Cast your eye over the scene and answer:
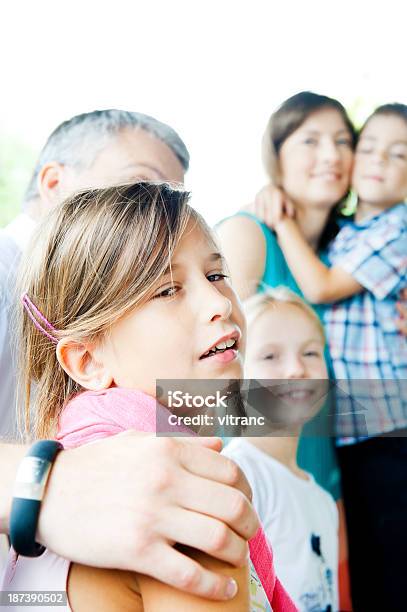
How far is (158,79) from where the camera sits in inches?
52.1

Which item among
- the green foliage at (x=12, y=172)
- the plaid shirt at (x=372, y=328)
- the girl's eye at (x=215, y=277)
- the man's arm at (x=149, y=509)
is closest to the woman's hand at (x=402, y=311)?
the plaid shirt at (x=372, y=328)

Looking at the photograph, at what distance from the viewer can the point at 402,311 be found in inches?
53.2

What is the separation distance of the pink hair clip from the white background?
2.31 ft

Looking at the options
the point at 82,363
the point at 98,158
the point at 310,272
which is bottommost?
the point at 82,363

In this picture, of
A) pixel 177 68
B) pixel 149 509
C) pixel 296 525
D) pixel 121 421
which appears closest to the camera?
pixel 149 509

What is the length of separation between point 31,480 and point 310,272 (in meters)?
0.95

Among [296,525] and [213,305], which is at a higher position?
[213,305]

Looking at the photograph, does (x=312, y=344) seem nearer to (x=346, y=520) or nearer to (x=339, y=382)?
(x=339, y=382)

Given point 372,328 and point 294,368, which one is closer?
point 294,368

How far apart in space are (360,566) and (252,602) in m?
0.95

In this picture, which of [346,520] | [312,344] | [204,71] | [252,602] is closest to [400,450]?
[346,520]

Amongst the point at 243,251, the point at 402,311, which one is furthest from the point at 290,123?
the point at 402,311

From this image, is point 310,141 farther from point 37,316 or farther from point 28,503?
point 28,503

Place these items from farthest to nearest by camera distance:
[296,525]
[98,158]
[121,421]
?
[296,525] < [98,158] < [121,421]
